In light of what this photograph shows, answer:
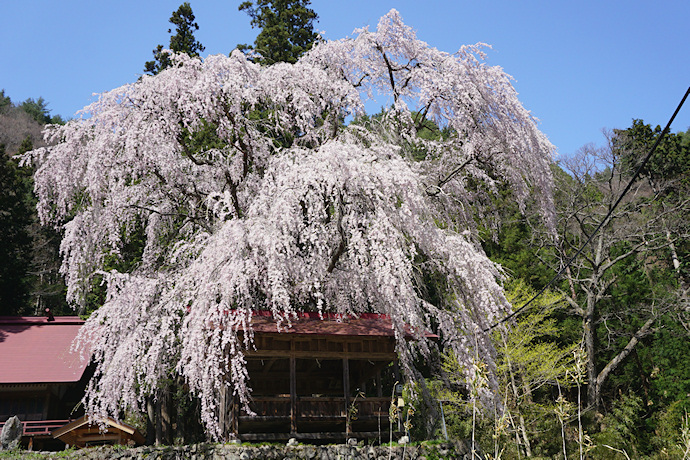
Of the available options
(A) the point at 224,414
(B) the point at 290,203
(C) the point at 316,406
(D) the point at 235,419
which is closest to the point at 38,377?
(A) the point at 224,414

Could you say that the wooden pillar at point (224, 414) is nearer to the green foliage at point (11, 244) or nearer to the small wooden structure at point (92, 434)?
the small wooden structure at point (92, 434)

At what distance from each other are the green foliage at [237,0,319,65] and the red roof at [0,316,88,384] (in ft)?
45.4

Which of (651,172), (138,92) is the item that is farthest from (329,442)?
(651,172)

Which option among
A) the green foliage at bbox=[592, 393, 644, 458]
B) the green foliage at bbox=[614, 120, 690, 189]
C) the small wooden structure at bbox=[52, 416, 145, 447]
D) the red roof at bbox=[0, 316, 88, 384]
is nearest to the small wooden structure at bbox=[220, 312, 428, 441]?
the small wooden structure at bbox=[52, 416, 145, 447]

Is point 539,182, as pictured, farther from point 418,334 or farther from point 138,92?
point 138,92

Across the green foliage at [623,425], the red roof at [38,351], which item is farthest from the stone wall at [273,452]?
the green foliage at [623,425]

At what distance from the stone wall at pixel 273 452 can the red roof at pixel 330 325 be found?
197cm

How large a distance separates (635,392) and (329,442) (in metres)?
17.3

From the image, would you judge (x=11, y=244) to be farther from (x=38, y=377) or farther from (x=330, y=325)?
(x=330, y=325)

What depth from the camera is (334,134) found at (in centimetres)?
1344

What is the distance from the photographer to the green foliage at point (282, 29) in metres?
26.3

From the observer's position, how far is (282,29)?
26.7m

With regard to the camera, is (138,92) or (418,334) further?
(138,92)

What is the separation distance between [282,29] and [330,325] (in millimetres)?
19660
